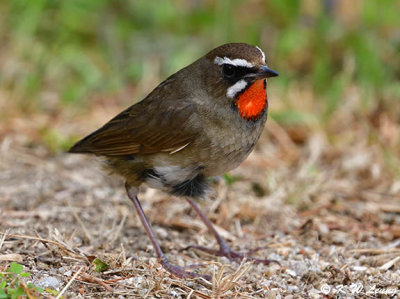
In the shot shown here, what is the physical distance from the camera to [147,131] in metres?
4.84

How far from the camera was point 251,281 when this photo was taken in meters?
4.14

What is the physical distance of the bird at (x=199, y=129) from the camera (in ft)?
14.6

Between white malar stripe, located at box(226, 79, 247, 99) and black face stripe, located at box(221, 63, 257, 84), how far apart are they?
0.09ft

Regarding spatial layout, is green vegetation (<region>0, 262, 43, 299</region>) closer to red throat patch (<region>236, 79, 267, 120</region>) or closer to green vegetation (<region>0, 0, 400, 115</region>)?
red throat patch (<region>236, 79, 267, 120</region>)

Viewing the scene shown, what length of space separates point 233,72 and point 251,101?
235mm

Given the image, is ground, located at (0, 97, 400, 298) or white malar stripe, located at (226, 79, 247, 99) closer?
ground, located at (0, 97, 400, 298)

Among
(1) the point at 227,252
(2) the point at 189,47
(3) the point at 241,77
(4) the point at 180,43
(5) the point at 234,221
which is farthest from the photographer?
(4) the point at 180,43

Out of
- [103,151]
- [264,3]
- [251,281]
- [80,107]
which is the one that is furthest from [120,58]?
[251,281]

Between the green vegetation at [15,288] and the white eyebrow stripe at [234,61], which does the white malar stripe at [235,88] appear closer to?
the white eyebrow stripe at [234,61]

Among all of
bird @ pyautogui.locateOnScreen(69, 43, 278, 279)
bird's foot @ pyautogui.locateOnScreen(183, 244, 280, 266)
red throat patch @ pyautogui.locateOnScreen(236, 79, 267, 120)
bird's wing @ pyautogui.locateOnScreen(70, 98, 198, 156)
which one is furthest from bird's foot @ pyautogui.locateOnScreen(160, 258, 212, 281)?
red throat patch @ pyautogui.locateOnScreen(236, 79, 267, 120)

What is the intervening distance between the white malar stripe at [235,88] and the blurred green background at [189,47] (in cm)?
266

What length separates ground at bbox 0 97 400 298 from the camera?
394 cm

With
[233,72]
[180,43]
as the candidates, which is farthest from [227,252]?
[180,43]

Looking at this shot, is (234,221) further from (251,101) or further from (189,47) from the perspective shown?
(189,47)
